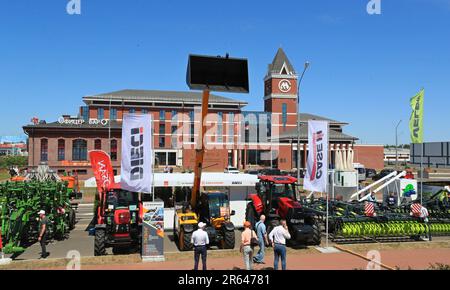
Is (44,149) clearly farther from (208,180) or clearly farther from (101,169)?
(208,180)

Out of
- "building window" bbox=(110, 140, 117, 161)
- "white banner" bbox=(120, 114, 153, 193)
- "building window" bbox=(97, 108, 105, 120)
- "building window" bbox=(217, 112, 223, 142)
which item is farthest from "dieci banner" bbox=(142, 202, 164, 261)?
"building window" bbox=(97, 108, 105, 120)

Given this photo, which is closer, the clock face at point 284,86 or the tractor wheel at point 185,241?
the tractor wheel at point 185,241

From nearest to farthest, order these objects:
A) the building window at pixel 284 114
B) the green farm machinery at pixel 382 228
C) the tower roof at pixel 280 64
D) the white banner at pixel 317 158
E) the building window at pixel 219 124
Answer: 1. the white banner at pixel 317 158
2. the green farm machinery at pixel 382 228
3. the building window at pixel 219 124
4. the building window at pixel 284 114
5. the tower roof at pixel 280 64

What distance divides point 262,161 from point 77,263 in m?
60.7

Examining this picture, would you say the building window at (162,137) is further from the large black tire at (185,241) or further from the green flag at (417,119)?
the large black tire at (185,241)

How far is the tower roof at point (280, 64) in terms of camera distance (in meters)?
82.4

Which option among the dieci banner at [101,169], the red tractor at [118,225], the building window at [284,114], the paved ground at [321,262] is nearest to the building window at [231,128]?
the building window at [284,114]

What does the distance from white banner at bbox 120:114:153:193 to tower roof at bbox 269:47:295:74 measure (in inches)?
2830

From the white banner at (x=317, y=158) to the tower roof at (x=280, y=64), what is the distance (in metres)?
69.3

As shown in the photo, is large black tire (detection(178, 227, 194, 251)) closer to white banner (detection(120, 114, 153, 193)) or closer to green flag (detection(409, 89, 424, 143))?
white banner (detection(120, 114, 153, 193))

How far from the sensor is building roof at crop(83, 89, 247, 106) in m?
76.8

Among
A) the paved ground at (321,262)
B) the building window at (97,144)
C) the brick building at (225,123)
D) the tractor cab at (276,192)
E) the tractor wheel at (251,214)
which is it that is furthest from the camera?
the brick building at (225,123)

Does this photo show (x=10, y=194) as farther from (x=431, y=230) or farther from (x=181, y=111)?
(x=181, y=111)
